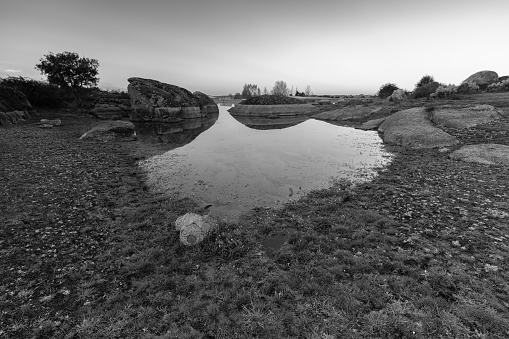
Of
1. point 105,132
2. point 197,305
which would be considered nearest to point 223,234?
point 197,305

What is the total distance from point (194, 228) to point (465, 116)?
30.8 meters

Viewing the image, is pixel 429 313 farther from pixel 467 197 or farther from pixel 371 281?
pixel 467 197

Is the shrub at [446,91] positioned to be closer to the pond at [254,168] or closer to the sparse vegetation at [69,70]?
the pond at [254,168]

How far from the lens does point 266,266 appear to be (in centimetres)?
681

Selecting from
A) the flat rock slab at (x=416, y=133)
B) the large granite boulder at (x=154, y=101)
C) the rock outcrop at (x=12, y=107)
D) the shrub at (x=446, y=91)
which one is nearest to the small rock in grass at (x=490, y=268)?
the flat rock slab at (x=416, y=133)

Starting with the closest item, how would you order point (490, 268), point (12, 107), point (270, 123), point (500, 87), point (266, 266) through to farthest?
1. point (490, 268)
2. point (266, 266)
3. point (12, 107)
4. point (500, 87)
5. point (270, 123)

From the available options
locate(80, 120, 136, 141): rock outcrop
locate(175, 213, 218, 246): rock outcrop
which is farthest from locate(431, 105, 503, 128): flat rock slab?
locate(80, 120, 136, 141): rock outcrop

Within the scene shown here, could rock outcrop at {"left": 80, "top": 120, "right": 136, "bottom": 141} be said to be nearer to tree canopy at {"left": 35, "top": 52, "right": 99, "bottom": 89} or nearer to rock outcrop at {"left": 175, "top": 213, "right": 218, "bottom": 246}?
rock outcrop at {"left": 175, "top": 213, "right": 218, "bottom": 246}

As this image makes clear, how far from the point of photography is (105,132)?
27.2m

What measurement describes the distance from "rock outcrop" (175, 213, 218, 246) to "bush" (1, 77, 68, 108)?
51.0 meters

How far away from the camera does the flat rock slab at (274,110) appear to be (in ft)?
191

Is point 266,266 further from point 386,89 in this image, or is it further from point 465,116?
point 386,89

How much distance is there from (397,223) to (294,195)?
4740 mm

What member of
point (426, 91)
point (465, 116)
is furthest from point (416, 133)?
point (426, 91)
